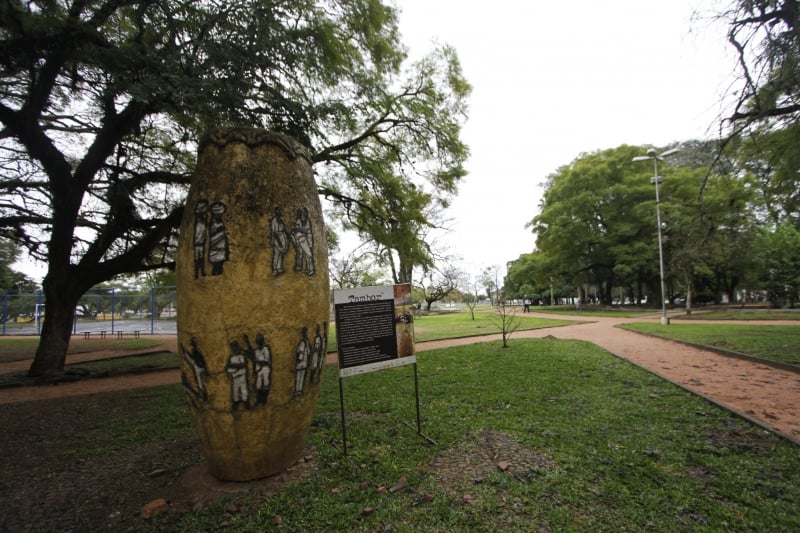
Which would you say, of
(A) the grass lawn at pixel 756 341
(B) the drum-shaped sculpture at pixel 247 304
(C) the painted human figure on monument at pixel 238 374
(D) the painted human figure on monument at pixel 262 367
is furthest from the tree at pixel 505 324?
(C) the painted human figure on monument at pixel 238 374

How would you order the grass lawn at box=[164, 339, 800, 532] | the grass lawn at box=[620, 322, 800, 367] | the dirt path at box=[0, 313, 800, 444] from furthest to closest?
the grass lawn at box=[620, 322, 800, 367]
the dirt path at box=[0, 313, 800, 444]
the grass lawn at box=[164, 339, 800, 532]

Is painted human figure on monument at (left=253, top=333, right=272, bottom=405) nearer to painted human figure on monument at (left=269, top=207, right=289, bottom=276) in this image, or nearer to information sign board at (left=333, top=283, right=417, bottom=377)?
painted human figure on monument at (left=269, top=207, right=289, bottom=276)

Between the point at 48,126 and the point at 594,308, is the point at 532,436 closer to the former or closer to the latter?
the point at 48,126

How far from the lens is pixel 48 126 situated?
31.5ft

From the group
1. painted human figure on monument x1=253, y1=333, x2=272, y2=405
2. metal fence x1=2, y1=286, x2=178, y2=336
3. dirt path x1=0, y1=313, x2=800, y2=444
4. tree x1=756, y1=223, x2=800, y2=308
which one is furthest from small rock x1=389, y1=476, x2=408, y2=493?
tree x1=756, y1=223, x2=800, y2=308

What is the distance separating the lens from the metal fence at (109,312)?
2406cm

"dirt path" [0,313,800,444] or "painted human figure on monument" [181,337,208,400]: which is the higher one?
"painted human figure on monument" [181,337,208,400]

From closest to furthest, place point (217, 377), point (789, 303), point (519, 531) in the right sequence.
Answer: point (519, 531), point (217, 377), point (789, 303)

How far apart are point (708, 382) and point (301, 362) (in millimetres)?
7710

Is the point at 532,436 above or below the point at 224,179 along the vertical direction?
below

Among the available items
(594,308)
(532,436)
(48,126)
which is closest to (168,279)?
(48,126)

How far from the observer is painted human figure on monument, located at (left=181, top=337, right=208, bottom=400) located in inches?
129

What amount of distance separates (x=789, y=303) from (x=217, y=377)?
1478 inches

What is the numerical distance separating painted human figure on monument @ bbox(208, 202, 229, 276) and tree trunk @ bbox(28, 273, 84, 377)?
9459 millimetres
